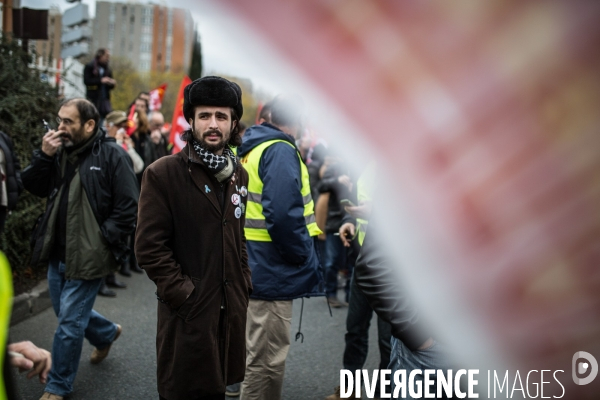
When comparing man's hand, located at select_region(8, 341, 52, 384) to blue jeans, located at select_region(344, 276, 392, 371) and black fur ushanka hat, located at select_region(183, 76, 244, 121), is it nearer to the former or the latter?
black fur ushanka hat, located at select_region(183, 76, 244, 121)

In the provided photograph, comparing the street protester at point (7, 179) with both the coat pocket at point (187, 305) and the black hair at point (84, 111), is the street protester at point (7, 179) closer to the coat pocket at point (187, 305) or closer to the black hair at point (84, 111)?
the black hair at point (84, 111)

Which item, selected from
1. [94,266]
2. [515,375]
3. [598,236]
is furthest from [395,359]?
[94,266]

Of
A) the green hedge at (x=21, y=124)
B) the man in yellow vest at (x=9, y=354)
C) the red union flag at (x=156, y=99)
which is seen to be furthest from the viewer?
the red union flag at (x=156, y=99)

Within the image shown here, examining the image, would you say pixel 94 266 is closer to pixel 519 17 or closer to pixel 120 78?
pixel 519 17

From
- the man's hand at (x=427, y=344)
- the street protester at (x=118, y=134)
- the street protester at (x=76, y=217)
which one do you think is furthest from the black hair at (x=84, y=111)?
the street protester at (x=118, y=134)

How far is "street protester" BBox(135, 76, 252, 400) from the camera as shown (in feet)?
7.46

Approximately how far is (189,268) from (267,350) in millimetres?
980

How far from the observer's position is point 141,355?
4.40m

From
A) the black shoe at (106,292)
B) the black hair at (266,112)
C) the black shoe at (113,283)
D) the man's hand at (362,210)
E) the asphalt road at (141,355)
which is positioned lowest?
the asphalt road at (141,355)

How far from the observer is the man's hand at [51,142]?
3352 millimetres

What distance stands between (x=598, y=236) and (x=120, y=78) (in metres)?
30.1

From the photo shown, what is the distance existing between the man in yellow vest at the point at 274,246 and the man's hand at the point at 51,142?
1107 millimetres

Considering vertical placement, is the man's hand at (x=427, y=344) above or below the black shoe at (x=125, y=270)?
above

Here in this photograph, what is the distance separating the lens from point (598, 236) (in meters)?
1.45
